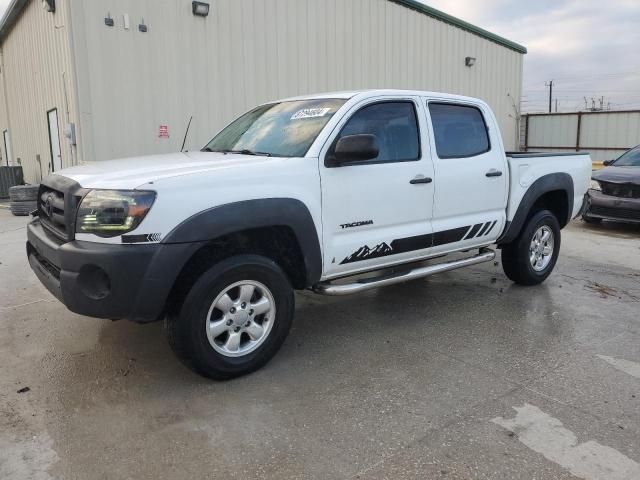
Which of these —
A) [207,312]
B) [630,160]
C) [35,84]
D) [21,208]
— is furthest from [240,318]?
[35,84]

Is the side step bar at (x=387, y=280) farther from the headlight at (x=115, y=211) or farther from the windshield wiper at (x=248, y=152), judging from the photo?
the headlight at (x=115, y=211)

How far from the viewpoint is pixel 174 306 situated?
11.2ft

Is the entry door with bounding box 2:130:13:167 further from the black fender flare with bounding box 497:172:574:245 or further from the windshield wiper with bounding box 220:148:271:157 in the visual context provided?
the black fender flare with bounding box 497:172:574:245

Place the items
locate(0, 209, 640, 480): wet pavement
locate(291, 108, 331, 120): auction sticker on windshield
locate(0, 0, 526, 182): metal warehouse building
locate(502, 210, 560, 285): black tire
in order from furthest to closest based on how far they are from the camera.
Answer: locate(0, 0, 526, 182): metal warehouse building, locate(502, 210, 560, 285): black tire, locate(291, 108, 331, 120): auction sticker on windshield, locate(0, 209, 640, 480): wet pavement

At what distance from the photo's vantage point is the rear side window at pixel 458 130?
187 inches

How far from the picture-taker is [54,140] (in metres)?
11.6

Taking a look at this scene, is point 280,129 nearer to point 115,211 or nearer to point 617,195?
point 115,211

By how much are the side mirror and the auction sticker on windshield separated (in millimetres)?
494

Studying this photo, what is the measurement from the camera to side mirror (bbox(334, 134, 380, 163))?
3.74 meters

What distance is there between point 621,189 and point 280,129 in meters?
7.65

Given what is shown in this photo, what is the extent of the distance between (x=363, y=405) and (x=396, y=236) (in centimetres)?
146

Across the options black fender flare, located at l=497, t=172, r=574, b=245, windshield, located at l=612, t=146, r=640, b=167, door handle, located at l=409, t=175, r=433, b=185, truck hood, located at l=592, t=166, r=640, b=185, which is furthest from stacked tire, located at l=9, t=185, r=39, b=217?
windshield, located at l=612, t=146, r=640, b=167

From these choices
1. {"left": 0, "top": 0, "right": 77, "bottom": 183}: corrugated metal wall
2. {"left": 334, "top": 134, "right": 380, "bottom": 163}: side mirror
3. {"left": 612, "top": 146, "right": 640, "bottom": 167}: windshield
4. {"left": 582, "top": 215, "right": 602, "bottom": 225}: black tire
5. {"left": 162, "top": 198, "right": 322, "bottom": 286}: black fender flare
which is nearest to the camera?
{"left": 162, "top": 198, "right": 322, "bottom": 286}: black fender flare

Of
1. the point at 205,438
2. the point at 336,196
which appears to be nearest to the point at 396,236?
the point at 336,196
